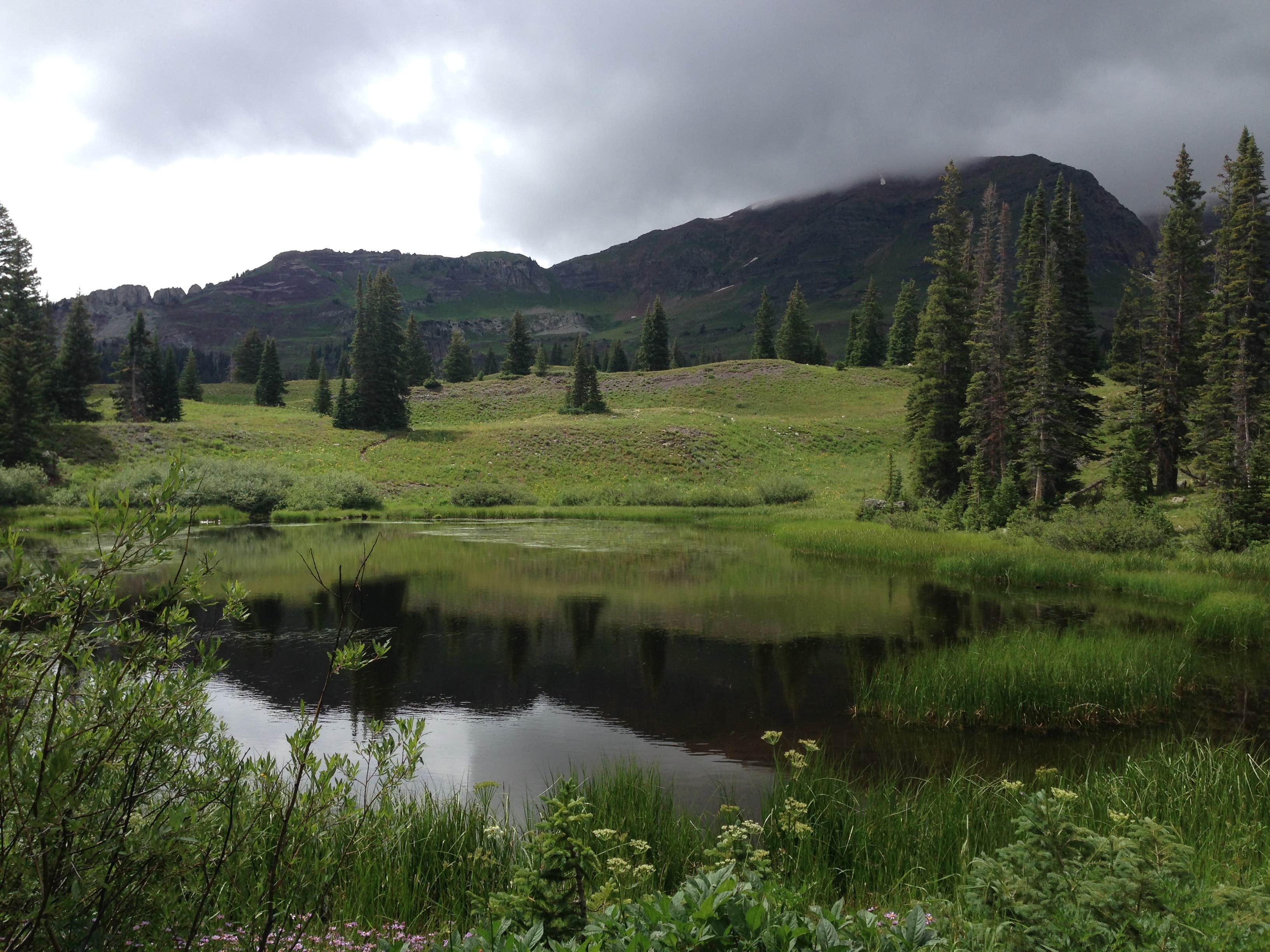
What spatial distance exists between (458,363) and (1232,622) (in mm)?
89064

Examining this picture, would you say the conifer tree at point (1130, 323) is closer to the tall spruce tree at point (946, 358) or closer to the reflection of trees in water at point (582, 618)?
the tall spruce tree at point (946, 358)

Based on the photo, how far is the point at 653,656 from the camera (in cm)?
1518

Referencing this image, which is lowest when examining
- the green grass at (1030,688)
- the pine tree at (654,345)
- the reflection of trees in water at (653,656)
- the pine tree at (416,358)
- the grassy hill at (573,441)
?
the reflection of trees in water at (653,656)

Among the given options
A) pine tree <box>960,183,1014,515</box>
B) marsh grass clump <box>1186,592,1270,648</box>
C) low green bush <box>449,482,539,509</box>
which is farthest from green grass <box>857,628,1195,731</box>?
low green bush <box>449,482,539,509</box>

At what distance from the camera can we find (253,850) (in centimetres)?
485

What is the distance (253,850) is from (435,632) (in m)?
12.3

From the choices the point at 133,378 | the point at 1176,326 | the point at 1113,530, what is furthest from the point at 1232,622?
the point at 133,378

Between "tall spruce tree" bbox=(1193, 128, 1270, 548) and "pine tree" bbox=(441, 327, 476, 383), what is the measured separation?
76.9 m

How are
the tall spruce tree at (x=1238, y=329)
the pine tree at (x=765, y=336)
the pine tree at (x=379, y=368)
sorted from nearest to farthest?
the tall spruce tree at (x=1238, y=329), the pine tree at (x=379, y=368), the pine tree at (x=765, y=336)

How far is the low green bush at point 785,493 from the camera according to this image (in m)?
51.1

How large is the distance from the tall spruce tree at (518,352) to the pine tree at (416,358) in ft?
36.7

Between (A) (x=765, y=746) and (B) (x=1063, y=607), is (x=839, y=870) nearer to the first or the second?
(A) (x=765, y=746)

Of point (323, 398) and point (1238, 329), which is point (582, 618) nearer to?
point (1238, 329)

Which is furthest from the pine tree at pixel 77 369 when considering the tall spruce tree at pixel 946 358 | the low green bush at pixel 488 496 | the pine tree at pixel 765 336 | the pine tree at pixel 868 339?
the pine tree at pixel 868 339
